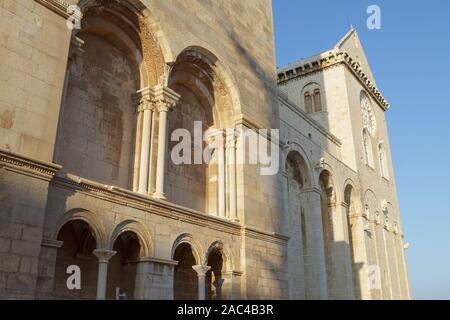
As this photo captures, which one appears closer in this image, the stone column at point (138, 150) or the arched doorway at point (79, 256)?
the arched doorway at point (79, 256)

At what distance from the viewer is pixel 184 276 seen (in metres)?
11.7

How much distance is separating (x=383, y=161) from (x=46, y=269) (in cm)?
2800

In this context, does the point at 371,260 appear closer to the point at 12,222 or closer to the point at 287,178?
the point at 287,178

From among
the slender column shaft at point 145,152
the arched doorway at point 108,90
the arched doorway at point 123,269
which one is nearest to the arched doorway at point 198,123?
the arched doorway at point 108,90

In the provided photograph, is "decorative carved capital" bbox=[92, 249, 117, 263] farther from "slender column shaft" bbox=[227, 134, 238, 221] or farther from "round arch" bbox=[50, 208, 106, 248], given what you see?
"slender column shaft" bbox=[227, 134, 238, 221]

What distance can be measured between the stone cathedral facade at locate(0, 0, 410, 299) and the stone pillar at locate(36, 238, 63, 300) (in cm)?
2

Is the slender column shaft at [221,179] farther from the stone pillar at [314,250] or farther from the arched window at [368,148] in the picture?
the arched window at [368,148]

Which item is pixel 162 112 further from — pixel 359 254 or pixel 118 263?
pixel 359 254

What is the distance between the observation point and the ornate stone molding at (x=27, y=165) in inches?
257

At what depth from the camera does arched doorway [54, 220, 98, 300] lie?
9016mm

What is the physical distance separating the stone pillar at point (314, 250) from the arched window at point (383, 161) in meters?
13.1

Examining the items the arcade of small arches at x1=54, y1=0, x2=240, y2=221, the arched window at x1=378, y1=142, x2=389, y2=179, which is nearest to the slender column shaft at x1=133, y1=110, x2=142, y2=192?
the arcade of small arches at x1=54, y1=0, x2=240, y2=221

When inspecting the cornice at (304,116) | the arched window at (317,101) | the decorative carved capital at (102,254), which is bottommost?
the decorative carved capital at (102,254)

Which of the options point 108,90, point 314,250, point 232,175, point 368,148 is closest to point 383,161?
point 368,148
